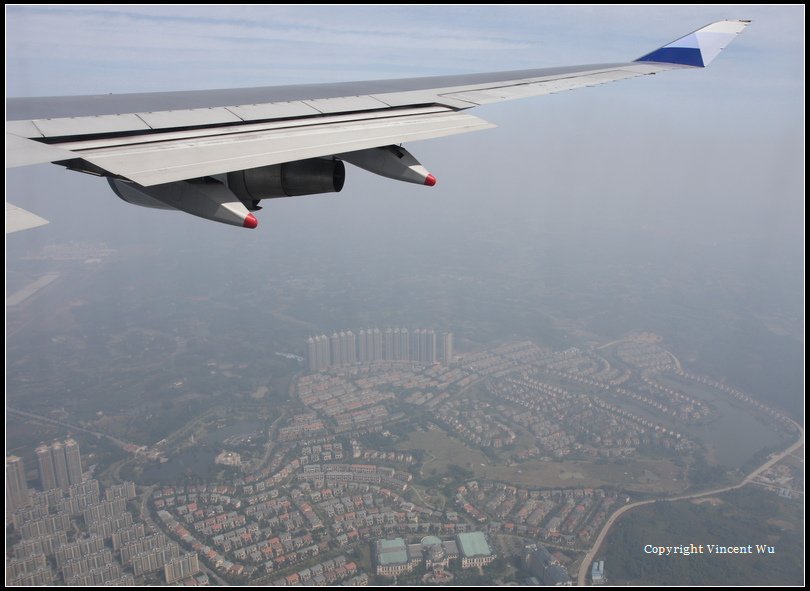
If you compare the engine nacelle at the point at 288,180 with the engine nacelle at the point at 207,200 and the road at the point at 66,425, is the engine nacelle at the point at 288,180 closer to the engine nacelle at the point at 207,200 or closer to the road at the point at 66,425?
the engine nacelle at the point at 207,200

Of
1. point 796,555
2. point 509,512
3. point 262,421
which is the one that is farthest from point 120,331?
point 796,555

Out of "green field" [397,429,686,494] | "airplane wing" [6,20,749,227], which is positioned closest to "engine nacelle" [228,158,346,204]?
"airplane wing" [6,20,749,227]

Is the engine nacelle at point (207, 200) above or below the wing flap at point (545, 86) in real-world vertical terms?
below

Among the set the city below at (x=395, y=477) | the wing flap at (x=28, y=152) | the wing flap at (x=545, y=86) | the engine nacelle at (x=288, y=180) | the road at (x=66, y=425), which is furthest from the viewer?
the road at (x=66, y=425)

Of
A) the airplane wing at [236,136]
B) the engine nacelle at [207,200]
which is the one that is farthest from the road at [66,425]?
the engine nacelle at [207,200]

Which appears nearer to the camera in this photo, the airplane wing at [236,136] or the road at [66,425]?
the airplane wing at [236,136]

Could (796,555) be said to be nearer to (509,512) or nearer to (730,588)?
(730,588)

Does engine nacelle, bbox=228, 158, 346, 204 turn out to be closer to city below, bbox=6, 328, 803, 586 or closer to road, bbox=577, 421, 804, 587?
city below, bbox=6, 328, 803, 586

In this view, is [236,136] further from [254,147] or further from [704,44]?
[704,44]

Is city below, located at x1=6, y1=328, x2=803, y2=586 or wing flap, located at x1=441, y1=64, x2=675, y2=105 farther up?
wing flap, located at x1=441, y1=64, x2=675, y2=105
